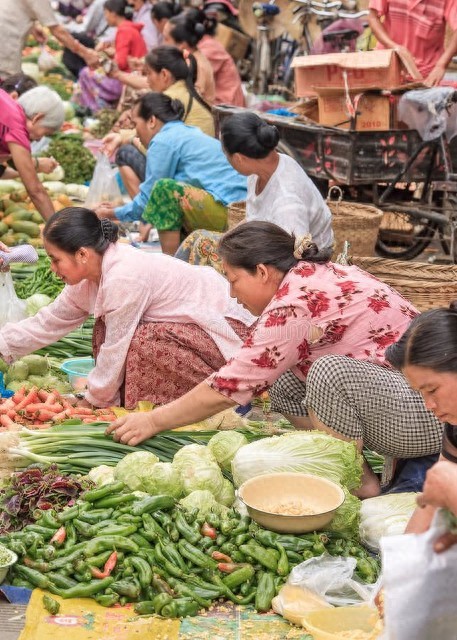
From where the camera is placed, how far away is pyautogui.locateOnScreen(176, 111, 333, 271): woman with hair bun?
5.45 meters

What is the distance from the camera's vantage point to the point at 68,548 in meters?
3.21

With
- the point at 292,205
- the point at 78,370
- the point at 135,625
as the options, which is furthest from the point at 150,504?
the point at 292,205

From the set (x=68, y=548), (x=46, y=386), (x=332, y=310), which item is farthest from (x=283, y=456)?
(x=46, y=386)

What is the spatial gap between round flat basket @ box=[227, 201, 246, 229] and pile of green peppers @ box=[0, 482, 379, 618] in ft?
10.7

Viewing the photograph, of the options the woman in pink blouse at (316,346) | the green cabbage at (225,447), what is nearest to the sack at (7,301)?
the woman in pink blouse at (316,346)

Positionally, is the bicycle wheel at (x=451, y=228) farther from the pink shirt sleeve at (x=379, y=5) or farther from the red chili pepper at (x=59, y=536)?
the red chili pepper at (x=59, y=536)

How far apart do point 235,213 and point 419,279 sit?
1450mm

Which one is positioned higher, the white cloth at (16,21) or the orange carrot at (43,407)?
the white cloth at (16,21)

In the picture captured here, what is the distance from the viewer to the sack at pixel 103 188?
8922 millimetres

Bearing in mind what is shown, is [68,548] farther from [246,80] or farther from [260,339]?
[246,80]

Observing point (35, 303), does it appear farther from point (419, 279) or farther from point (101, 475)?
point (101, 475)

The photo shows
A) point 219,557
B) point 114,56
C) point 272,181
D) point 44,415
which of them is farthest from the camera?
point 114,56

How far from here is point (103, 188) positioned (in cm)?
897

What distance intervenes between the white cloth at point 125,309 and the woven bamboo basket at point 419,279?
0.99m
